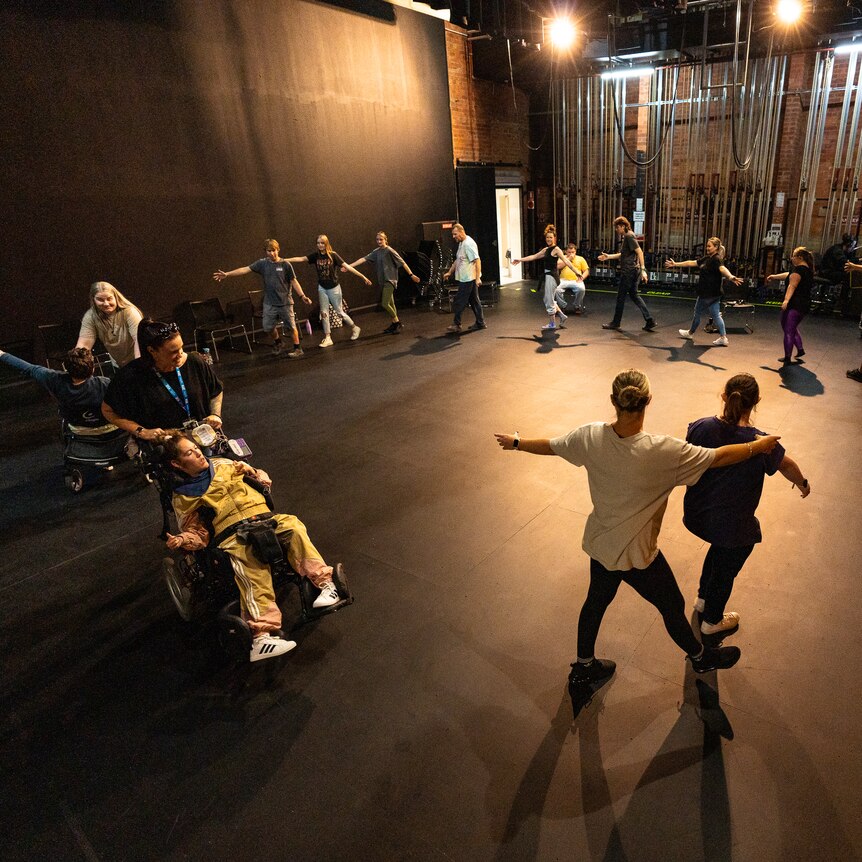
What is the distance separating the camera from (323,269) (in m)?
8.34

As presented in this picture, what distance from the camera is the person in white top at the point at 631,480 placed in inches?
84.4

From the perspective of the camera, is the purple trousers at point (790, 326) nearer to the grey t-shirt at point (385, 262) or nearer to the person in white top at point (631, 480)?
the person in white top at point (631, 480)

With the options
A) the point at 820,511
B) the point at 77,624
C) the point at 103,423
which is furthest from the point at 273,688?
the point at 820,511

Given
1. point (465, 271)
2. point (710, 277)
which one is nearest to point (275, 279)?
point (465, 271)

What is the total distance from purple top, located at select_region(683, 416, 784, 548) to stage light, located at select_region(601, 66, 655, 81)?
11106 millimetres

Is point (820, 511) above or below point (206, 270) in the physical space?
below

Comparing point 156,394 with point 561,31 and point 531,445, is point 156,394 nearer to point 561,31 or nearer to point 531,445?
point 531,445

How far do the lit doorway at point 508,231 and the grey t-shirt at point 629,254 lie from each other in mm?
5208

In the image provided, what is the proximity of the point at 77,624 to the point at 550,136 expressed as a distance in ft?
43.8

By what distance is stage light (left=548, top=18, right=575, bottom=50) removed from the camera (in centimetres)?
873

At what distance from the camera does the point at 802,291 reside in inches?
249

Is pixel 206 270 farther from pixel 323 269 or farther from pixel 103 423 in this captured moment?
pixel 103 423

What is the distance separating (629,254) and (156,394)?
6.95m

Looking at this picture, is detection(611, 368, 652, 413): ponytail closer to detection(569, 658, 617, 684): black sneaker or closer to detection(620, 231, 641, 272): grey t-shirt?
detection(569, 658, 617, 684): black sneaker
